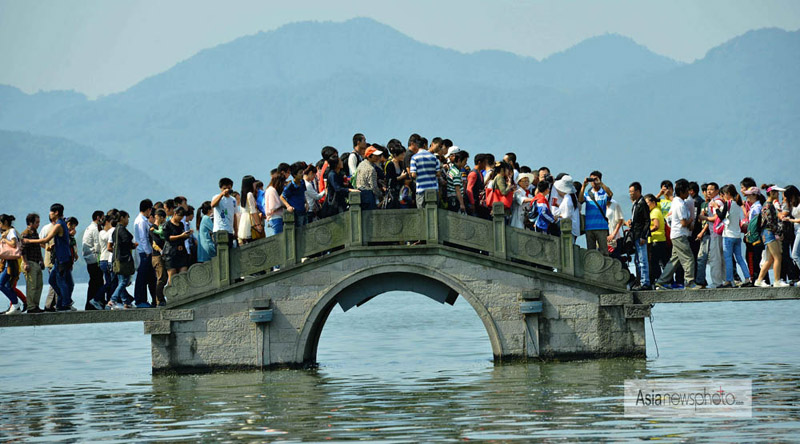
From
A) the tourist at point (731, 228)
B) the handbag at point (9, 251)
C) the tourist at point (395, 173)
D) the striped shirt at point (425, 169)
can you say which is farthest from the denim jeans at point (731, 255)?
the handbag at point (9, 251)

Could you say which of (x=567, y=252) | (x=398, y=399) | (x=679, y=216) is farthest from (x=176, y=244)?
(x=679, y=216)

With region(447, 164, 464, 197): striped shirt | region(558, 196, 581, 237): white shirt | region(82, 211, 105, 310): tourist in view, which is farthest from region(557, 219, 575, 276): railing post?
region(82, 211, 105, 310): tourist

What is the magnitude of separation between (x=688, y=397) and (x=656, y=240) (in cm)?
548

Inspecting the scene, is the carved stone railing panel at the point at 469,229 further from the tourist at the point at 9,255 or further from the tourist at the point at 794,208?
the tourist at the point at 9,255

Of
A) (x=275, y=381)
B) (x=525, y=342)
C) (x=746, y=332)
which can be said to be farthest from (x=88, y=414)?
(x=746, y=332)

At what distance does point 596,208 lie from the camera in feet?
72.6

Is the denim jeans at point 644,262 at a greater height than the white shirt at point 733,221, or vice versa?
the white shirt at point 733,221

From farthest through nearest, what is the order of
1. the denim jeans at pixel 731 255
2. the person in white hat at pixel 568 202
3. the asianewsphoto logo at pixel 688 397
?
the person in white hat at pixel 568 202 < the denim jeans at pixel 731 255 < the asianewsphoto logo at pixel 688 397

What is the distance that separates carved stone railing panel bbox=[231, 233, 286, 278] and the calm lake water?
1.98m

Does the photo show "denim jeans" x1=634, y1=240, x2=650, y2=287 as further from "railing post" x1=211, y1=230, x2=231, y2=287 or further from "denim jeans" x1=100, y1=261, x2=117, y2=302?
"denim jeans" x1=100, y1=261, x2=117, y2=302

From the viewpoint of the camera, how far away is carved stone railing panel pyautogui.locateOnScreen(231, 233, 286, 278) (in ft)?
72.3

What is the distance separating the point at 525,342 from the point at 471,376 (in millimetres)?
1194

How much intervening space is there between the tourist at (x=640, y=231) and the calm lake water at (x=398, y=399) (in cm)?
158

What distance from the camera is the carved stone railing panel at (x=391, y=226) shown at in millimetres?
21781
